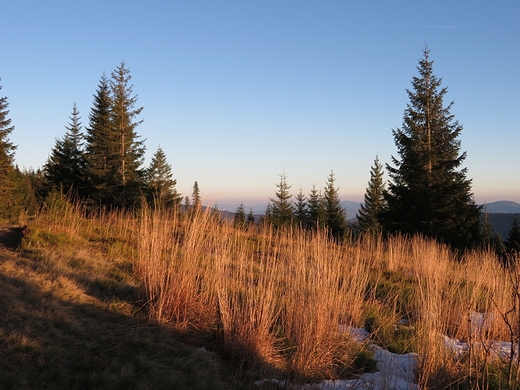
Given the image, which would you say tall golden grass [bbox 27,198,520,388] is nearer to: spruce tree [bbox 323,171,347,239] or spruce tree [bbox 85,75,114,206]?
spruce tree [bbox 85,75,114,206]

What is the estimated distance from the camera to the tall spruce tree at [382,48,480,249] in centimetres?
1877

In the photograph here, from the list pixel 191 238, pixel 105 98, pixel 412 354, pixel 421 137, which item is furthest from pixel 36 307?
pixel 105 98

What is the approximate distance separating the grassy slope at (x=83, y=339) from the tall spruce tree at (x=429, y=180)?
54.7ft

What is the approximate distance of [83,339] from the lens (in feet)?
11.8

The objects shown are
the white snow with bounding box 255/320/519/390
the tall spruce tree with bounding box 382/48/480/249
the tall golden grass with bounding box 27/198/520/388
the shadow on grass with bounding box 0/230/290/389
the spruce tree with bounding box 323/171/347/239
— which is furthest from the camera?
the spruce tree with bounding box 323/171/347/239

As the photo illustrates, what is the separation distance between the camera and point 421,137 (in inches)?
805

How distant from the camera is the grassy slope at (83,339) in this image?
2.99 metres

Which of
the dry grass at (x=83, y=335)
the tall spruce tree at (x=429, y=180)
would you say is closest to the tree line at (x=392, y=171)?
the tall spruce tree at (x=429, y=180)

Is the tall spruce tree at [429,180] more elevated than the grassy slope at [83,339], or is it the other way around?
the tall spruce tree at [429,180]

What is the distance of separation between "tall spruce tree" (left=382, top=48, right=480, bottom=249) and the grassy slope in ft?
54.7

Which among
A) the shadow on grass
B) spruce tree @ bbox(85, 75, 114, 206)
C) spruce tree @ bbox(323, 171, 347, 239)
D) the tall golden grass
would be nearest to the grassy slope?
the shadow on grass

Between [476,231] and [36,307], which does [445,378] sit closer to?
[36,307]

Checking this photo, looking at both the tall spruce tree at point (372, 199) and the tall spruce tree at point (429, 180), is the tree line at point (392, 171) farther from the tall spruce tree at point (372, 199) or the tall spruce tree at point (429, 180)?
the tall spruce tree at point (372, 199)

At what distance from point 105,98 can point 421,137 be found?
21541mm
